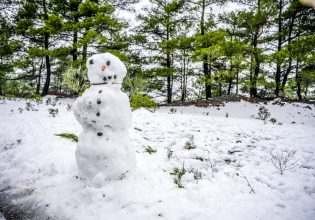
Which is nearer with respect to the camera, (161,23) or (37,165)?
(37,165)

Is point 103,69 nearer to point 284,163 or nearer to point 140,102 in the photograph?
point 284,163

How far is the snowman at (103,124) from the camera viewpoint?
3.40m

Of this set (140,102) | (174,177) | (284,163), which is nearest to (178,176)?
(174,177)

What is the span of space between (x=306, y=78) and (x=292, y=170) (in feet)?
47.0

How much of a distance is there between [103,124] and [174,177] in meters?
1.51

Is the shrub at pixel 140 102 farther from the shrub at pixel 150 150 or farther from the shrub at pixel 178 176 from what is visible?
the shrub at pixel 178 176

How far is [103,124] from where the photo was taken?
3.45 m

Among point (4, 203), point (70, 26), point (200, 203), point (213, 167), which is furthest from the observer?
point (70, 26)

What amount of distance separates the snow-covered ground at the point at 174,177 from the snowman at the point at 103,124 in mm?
269

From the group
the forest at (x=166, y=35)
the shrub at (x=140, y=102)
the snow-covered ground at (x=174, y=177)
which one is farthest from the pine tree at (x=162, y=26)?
the snow-covered ground at (x=174, y=177)

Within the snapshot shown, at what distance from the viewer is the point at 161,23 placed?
16.5 m

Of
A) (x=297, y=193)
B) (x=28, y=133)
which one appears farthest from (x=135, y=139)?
(x=297, y=193)

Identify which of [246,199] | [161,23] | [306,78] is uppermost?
[161,23]

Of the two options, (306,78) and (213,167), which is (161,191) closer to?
(213,167)
